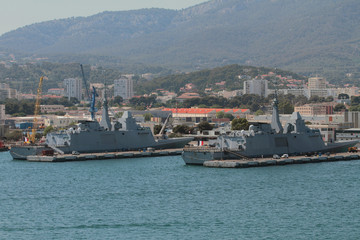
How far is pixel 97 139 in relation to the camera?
66438 mm

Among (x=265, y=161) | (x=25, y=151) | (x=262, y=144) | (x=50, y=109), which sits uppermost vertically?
(x=50, y=109)

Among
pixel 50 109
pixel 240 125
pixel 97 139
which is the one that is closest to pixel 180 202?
pixel 97 139

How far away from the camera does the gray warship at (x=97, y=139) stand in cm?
6469

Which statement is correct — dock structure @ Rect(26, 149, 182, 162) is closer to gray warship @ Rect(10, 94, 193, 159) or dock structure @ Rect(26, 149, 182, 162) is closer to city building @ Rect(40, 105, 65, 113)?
gray warship @ Rect(10, 94, 193, 159)

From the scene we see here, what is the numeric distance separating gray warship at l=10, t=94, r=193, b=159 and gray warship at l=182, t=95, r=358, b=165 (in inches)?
456

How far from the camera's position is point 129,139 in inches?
2687

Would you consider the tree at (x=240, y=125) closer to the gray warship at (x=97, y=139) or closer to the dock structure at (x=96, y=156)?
the gray warship at (x=97, y=139)

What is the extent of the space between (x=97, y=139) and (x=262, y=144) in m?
16.0

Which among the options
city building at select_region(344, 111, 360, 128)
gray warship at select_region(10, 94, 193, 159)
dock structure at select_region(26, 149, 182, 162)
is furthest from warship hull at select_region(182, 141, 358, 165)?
city building at select_region(344, 111, 360, 128)

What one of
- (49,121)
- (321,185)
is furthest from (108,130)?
(49,121)

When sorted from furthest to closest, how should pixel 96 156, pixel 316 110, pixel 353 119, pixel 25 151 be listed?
pixel 316 110 < pixel 353 119 < pixel 25 151 < pixel 96 156

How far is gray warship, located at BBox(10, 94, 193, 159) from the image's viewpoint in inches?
2547

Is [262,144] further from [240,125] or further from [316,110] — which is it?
[316,110]

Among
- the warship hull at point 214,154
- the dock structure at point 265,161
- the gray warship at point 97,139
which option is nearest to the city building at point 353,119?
the gray warship at point 97,139
